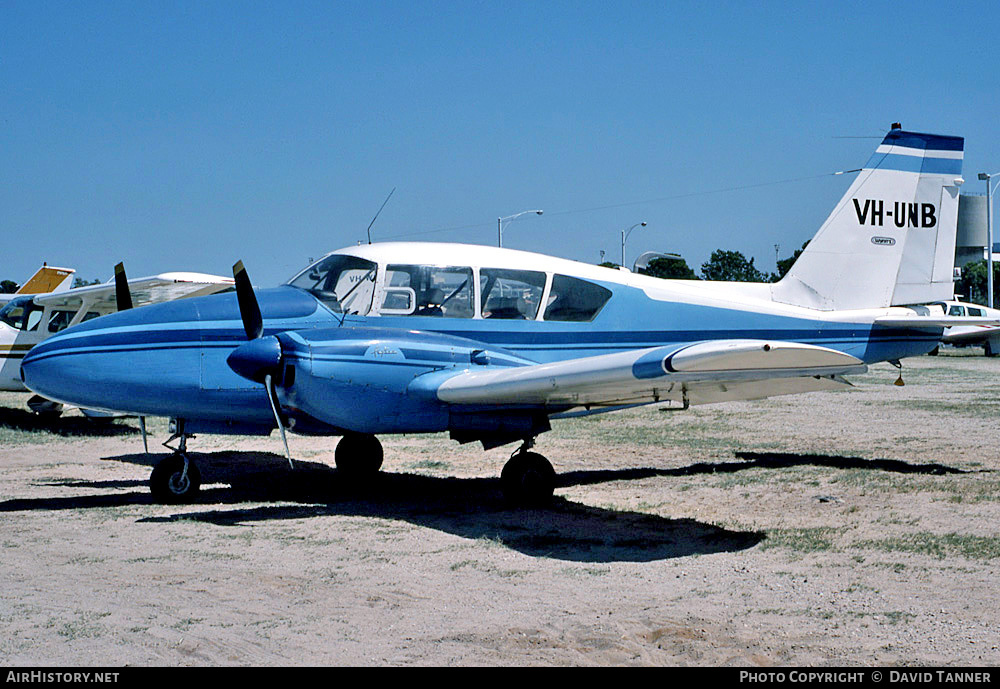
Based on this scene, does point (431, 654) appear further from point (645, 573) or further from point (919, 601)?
point (919, 601)

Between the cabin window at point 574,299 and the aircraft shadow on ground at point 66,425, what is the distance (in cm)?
974

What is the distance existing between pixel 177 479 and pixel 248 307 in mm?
2041

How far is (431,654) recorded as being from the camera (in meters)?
4.79

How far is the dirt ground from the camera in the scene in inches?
194

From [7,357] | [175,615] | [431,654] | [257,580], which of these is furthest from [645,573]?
[7,357]

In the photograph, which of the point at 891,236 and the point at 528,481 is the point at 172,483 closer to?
the point at 528,481

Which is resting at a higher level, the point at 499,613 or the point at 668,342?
the point at 668,342

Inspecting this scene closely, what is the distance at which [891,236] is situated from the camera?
470 inches

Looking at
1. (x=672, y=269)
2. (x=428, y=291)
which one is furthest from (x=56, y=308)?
(x=672, y=269)

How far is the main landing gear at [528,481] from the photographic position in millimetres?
9242

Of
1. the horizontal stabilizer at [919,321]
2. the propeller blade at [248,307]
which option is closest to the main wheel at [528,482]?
the propeller blade at [248,307]

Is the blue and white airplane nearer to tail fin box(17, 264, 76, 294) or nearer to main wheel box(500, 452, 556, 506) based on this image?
main wheel box(500, 452, 556, 506)

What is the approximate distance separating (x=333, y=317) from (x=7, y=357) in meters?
11.4

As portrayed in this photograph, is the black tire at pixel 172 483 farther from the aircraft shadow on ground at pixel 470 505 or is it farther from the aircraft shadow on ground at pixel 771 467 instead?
the aircraft shadow on ground at pixel 771 467
